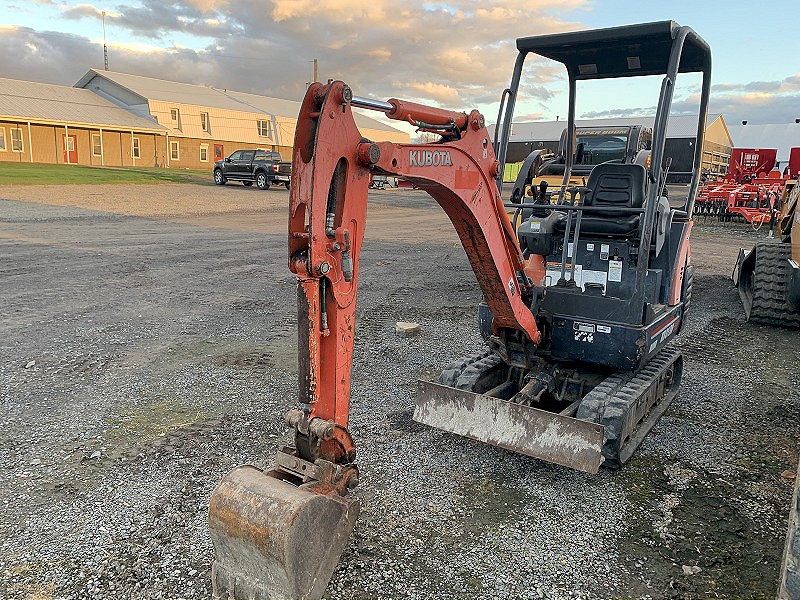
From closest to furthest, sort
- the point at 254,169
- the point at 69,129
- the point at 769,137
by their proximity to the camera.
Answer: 1. the point at 254,169
2. the point at 69,129
3. the point at 769,137

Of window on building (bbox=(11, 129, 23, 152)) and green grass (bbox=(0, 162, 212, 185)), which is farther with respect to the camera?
window on building (bbox=(11, 129, 23, 152))

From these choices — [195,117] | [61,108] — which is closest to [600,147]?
[61,108]

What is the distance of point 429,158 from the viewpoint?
12.0 ft

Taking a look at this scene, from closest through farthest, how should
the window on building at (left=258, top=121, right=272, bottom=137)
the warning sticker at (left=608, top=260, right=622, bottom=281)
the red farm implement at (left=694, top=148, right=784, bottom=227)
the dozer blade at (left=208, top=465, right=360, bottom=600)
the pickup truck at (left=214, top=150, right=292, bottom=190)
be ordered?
the dozer blade at (left=208, top=465, right=360, bottom=600) → the warning sticker at (left=608, top=260, right=622, bottom=281) → the red farm implement at (left=694, top=148, right=784, bottom=227) → the pickup truck at (left=214, top=150, right=292, bottom=190) → the window on building at (left=258, top=121, right=272, bottom=137)

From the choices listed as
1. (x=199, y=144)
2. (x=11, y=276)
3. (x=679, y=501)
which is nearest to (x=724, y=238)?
(x=679, y=501)

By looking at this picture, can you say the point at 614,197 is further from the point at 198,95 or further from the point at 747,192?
the point at 198,95

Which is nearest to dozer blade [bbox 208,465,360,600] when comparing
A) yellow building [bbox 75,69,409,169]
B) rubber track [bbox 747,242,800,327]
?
rubber track [bbox 747,242,800,327]

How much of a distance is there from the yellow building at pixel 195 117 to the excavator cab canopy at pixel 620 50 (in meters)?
40.1

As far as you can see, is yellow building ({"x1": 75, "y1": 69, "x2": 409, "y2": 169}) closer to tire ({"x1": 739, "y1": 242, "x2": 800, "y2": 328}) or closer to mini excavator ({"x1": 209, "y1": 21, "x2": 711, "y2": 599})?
tire ({"x1": 739, "y1": 242, "x2": 800, "y2": 328})

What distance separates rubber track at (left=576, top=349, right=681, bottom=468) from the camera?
4.43 metres

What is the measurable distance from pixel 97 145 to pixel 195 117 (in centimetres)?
873

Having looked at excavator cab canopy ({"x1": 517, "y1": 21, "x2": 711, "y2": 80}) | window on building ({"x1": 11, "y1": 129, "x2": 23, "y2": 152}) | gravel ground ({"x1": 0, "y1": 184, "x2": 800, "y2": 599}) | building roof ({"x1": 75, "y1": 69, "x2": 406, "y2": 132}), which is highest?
building roof ({"x1": 75, "y1": 69, "x2": 406, "y2": 132})

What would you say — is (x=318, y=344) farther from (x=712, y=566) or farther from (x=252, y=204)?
(x=252, y=204)

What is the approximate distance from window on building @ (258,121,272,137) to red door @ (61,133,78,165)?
15.0m
